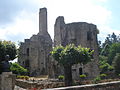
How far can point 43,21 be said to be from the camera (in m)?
46.0

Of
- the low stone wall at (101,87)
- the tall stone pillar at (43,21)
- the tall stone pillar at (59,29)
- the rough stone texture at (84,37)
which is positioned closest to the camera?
the low stone wall at (101,87)

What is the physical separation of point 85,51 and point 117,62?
21.0 metres

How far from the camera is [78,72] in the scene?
31.0 m

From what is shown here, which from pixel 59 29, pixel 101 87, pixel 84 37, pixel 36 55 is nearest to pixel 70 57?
pixel 101 87

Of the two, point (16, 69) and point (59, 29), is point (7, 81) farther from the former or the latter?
point (59, 29)

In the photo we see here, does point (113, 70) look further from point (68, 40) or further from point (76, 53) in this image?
point (76, 53)

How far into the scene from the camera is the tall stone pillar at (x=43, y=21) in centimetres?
4577

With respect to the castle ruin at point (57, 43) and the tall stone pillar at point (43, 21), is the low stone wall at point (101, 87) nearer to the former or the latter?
the castle ruin at point (57, 43)

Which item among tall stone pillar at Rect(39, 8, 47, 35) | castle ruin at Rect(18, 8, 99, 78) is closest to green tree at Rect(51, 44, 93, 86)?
castle ruin at Rect(18, 8, 99, 78)

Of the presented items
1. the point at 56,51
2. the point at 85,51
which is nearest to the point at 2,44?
the point at 56,51

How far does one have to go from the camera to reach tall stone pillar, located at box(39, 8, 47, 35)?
45766 mm

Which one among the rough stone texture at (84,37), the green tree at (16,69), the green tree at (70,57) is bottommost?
the green tree at (16,69)

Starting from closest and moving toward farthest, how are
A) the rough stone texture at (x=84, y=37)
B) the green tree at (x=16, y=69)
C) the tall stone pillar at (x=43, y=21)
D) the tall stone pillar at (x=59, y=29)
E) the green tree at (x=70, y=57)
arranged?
the green tree at (x=70, y=57), the green tree at (x=16, y=69), the rough stone texture at (x=84, y=37), the tall stone pillar at (x=59, y=29), the tall stone pillar at (x=43, y=21)

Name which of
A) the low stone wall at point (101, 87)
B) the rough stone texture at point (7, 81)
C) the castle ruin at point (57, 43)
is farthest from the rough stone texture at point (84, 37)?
the rough stone texture at point (7, 81)
